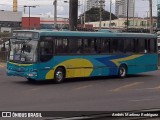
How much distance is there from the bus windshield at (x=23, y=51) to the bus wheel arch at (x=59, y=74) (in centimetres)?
144

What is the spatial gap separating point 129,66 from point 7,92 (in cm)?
1022

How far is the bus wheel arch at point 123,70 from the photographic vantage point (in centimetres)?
2540

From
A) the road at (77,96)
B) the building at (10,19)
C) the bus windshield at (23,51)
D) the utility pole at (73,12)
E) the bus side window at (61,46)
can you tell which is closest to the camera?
the road at (77,96)

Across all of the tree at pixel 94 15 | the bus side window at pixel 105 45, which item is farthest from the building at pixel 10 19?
the bus side window at pixel 105 45

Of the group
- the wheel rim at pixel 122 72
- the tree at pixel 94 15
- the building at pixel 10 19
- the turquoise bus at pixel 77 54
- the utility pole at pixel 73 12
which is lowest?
the wheel rim at pixel 122 72

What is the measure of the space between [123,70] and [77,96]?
9.47m

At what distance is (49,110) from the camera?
41.4 ft

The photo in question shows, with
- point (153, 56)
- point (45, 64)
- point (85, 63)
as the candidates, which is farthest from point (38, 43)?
point (153, 56)

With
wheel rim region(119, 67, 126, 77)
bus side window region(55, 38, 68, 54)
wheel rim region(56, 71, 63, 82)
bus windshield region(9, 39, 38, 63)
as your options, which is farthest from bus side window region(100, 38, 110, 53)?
bus windshield region(9, 39, 38, 63)

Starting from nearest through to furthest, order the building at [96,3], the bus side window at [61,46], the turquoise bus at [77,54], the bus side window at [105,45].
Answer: the turquoise bus at [77,54] < the bus side window at [61,46] < the bus side window at [105,45] < the building at [96,3]

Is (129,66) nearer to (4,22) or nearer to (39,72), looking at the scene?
(39,72)

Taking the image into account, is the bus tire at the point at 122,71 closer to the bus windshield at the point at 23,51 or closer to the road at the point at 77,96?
the road at the point at 77,96

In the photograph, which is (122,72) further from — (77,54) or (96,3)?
(96,3)

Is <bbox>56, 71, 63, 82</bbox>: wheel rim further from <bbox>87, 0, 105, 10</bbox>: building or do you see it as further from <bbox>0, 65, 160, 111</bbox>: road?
<bbox>87, 0, 105, 10</bbox>: building
